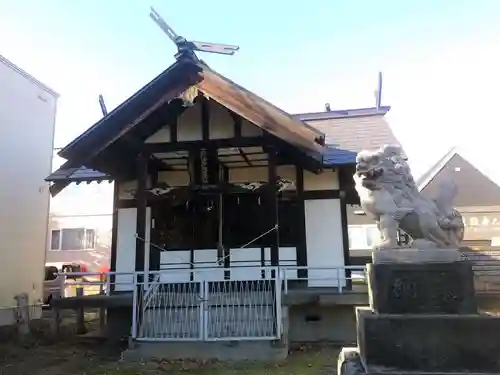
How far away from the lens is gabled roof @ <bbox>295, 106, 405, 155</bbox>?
1064 centimetres

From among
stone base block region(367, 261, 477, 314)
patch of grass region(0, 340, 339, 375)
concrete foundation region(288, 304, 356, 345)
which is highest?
stone base block region(367, 261, 477, 314)

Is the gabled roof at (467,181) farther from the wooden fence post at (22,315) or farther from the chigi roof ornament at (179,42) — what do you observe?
the wooden fence post at (22,315)

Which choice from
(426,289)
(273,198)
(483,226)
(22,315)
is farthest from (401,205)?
(483,226)

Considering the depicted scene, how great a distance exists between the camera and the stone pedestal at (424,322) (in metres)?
4.19

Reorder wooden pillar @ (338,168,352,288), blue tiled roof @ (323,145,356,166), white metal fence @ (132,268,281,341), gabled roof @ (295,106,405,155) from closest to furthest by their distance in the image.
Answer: white metal fence @ (132,268,281,341) < blue tiled roof @ (323,145,356,166) < wooden pillar @ (338,168,352,288) < gabled roof @ (295,106,405,155)

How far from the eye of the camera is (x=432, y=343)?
425cm

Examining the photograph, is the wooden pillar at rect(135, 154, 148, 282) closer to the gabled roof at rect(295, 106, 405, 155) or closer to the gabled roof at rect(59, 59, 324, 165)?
the gabled roof at rect(59, 59, 324, 165)

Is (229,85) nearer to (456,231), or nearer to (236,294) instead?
(236,294)

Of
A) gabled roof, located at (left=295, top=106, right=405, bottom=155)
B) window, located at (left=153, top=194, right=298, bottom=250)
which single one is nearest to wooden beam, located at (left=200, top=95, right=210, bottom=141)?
window, located at (left=153, top=194, right=298, bottom=250)

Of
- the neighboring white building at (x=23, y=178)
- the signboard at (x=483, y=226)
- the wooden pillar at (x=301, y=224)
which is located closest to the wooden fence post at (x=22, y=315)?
the neighboring white building at (x=23, y=178)

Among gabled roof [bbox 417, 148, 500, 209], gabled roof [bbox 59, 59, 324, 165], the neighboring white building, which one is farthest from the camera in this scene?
gabled roof [bbox 417, 148, 500, 209]

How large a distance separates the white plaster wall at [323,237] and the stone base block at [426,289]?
5356mm

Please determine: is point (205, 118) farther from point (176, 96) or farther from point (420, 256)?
point (420, 256)

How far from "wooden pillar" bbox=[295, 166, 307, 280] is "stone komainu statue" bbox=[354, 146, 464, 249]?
201 inches
